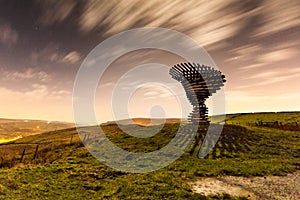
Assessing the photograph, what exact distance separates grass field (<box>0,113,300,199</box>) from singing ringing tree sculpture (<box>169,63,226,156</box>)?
885 cm

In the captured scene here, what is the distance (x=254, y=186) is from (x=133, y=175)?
26.7 ft

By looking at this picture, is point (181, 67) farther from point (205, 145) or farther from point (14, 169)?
point (14, 169)

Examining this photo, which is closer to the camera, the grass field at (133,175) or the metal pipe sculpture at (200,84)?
the grass field at (133,175)

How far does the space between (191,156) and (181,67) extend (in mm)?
17867

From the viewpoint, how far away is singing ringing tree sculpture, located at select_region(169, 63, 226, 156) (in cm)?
3228

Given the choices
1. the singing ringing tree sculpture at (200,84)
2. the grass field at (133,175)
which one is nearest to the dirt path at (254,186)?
the grass field at (133,175)

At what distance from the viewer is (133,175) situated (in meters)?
14.8

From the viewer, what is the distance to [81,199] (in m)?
11.4

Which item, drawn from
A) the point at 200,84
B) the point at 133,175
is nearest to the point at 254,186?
the point at 133,175

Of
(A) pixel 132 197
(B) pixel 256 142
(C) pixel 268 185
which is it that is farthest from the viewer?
(B) pixel 256 142

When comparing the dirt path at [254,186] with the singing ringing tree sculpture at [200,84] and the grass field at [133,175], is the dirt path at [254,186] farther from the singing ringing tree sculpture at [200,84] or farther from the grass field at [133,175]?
the singing ringing tree sculpture at [200,84]

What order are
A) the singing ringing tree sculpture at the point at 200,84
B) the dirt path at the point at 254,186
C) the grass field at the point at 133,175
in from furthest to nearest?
the singing ringing tree sculpture at the point at 200,84 → the grass field at the point at 133,175 → the dirt path at the point at 254,186


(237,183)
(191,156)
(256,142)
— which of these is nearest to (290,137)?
(256,142)

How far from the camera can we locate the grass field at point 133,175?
39.2 feet
